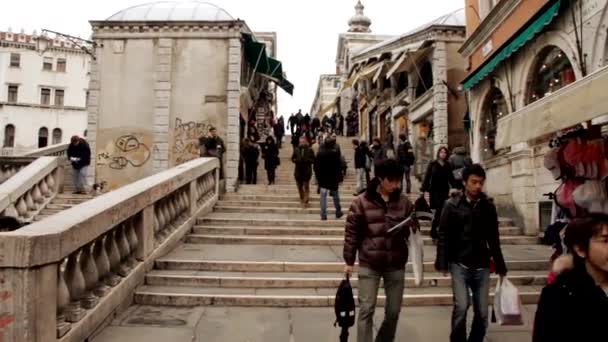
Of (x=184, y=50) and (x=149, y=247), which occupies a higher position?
(x=184, y=50)

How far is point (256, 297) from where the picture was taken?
→ 19.2 ft

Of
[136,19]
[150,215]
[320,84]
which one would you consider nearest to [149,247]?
[150,215]

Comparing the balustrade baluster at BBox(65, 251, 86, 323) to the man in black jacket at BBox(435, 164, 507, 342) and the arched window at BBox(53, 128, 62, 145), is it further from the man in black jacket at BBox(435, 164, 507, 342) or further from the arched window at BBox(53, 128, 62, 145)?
the arched window at BBox(53, 128, 62, 145)

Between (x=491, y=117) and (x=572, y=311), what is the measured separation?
12.1 metres

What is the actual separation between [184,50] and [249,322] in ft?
45.4

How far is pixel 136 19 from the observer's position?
58.1ft

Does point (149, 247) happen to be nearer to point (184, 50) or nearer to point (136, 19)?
Result: point (184, 50)

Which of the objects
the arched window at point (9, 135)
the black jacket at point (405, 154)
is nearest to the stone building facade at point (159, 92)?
the black jacket at point (405, 154)

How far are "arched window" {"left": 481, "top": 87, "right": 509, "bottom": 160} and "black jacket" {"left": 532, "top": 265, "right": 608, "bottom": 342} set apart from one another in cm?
1114

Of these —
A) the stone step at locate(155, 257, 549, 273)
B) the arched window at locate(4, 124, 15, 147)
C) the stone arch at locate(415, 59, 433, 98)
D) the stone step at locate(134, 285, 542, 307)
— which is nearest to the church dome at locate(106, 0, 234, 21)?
the stone arch at locate(415, 59, 433, 98)

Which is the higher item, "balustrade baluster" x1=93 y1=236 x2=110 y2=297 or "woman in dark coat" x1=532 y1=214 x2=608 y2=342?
"woman in dark coat" x1=532 y1=214 x2=608 y2=342

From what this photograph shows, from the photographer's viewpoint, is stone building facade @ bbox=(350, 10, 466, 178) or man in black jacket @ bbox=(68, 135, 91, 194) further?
stone building facade @ bbox=(350, 10, 466, 178)

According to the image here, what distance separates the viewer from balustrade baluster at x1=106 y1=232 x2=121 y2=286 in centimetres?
536

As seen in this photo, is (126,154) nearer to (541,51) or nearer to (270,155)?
(270,155)
